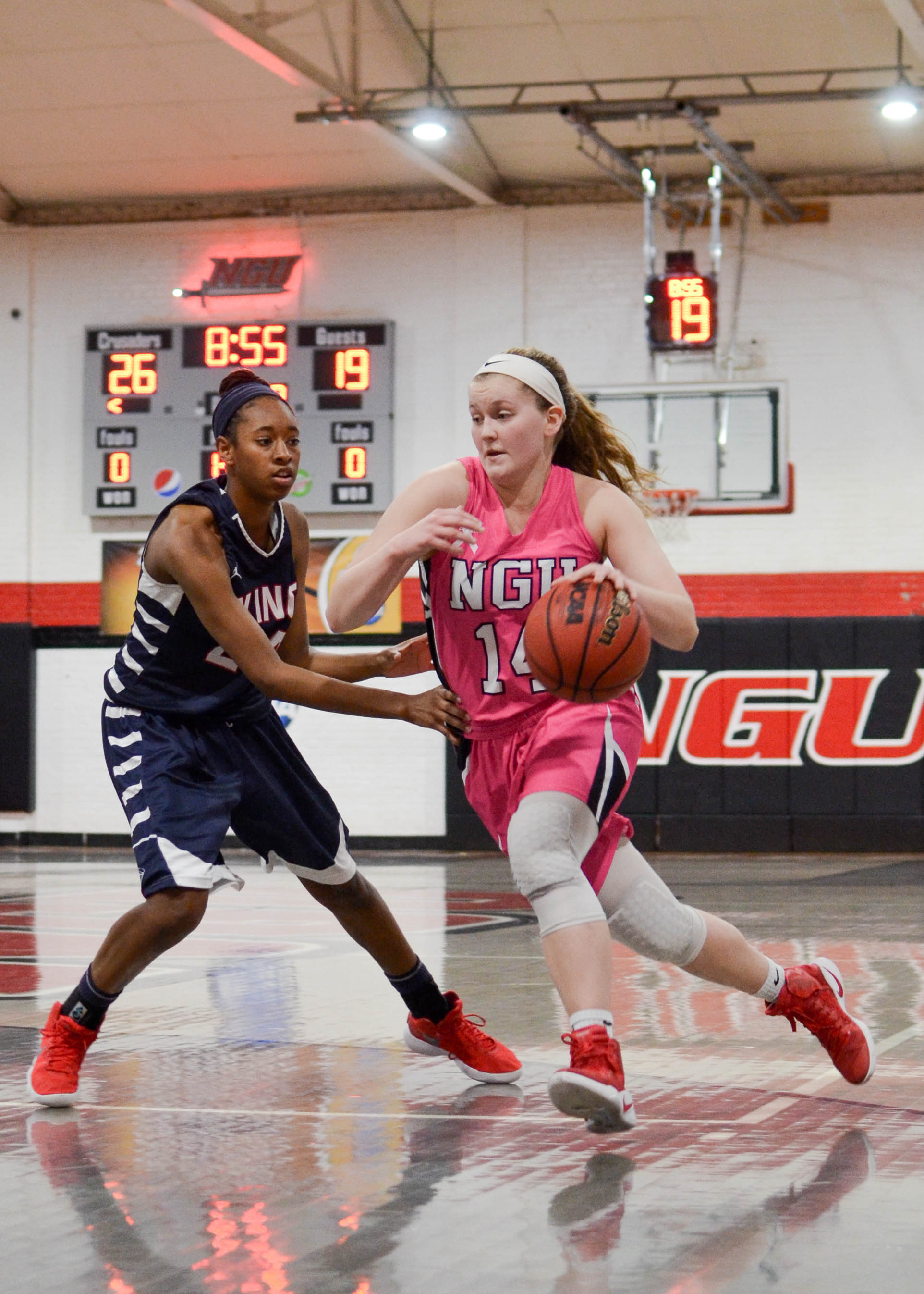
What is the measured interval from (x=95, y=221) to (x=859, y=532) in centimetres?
733

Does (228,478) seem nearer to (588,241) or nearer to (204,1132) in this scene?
(204,1132)

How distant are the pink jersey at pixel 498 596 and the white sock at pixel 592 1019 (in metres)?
0.61

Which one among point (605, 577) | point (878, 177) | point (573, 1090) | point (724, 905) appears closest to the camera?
point (573, 1090)

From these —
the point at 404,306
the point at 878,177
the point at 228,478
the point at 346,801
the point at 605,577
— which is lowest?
the point at 346,801

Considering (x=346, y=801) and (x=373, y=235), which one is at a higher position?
(x=373, y=235)

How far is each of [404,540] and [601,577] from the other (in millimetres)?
405

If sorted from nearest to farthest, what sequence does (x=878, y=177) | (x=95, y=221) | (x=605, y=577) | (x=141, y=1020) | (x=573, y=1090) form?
(x=573, y=1090) → (x=605, y=577) → (x=141, y=1020) → (x=878, y=177) → (x=95, y=221)

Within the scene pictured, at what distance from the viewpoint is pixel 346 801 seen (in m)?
14.7

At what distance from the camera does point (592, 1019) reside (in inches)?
125

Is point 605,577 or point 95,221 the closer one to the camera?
point 605,577

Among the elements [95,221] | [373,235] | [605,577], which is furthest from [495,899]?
[95,221]

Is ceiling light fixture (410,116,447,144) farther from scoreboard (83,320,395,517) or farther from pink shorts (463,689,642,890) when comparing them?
pink shorts (463,689,642,890)

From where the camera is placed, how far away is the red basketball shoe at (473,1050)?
3928 mm

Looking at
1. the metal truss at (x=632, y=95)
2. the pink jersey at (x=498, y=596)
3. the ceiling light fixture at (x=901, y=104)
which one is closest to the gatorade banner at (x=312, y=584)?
the metal truss at (x=632, y=95)
